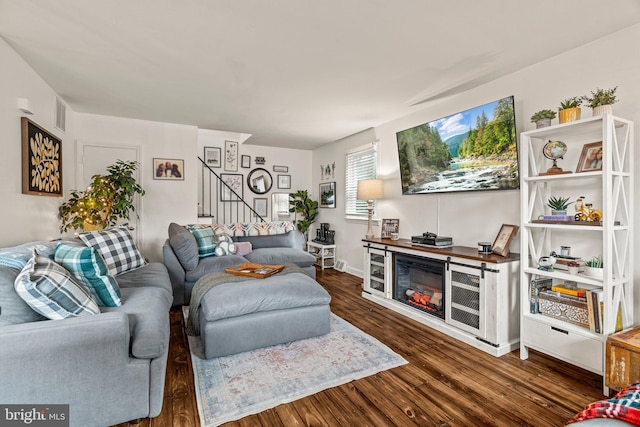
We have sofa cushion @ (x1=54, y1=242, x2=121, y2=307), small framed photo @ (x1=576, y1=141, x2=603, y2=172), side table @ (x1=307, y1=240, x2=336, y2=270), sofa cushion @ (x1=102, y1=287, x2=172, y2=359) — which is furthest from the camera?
side table @ (x1=307, y1=240, x2=336, y2=270)

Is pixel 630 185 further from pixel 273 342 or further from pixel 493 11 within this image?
pixel 273 342

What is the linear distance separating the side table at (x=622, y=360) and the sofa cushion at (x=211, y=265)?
3334mm

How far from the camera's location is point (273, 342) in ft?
8.12

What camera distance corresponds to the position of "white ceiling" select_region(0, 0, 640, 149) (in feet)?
6.24

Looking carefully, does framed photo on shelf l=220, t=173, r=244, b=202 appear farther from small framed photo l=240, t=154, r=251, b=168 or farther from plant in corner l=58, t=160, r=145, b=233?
plant in corner l=58, t=160, r=145, b=233

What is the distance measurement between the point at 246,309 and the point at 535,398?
6.46 feet

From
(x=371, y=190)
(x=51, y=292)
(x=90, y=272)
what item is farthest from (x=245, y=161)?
(x=51, y=292)

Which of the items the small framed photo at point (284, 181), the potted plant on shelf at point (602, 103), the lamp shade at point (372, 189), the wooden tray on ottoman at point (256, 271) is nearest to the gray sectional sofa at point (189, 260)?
the wooden tray on ottoman at point (256, 271)

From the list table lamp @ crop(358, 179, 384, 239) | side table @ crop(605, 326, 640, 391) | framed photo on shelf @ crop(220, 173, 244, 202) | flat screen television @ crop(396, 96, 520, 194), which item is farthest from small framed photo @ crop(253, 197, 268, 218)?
side table @ crop(605, 326, 640, 391)

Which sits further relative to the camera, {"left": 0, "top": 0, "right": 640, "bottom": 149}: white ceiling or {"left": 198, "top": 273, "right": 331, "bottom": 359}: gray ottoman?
{"left": 198, "top": 273, "right": 331, "bottom": 359}: gray ottoman

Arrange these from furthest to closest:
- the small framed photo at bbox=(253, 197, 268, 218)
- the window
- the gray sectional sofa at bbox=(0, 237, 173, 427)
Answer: the small framed photo at bbox=(253, 197, 268, 218) < the window < the gray sectional sofa at bbox=(0, 237, 173, 427)

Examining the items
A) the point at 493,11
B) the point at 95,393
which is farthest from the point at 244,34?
the point at 95,393

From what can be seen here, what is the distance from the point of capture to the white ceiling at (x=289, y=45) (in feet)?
6.24

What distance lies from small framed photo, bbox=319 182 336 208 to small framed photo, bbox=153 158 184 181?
2.59 m
